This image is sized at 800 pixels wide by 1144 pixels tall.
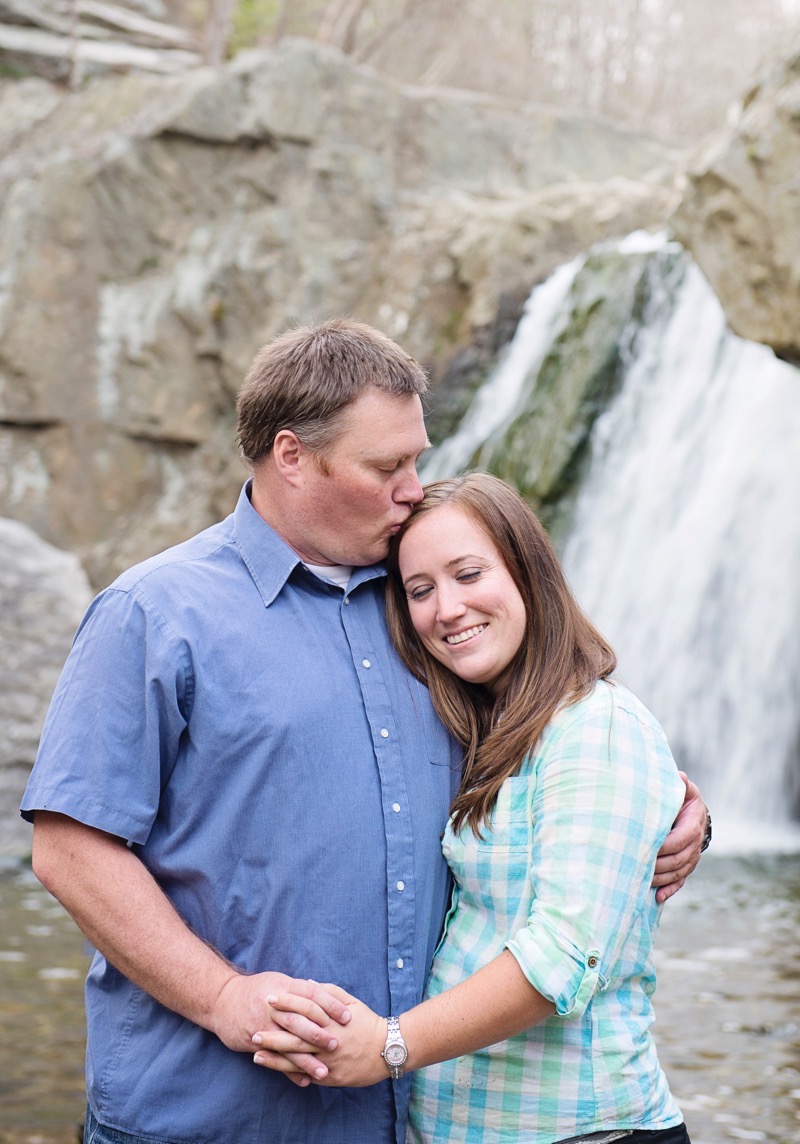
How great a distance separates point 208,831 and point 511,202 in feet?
37.4

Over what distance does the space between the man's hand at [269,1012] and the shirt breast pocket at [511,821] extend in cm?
34

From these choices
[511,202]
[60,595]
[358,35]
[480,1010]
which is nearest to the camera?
[480,1010]

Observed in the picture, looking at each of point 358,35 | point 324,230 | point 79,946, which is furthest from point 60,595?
point 358,35

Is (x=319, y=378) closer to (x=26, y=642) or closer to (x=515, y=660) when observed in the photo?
(x=515, y=660)

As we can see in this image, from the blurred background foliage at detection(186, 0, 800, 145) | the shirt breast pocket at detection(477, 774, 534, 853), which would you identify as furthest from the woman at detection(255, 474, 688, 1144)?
the blurred background foliage at detection(186, 0, 800, 145)

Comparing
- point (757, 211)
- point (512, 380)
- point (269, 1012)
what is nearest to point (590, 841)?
point (269, 1012)

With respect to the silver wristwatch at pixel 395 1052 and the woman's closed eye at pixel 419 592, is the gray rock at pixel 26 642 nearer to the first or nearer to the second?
the woman's closed eye at pixel 419 592

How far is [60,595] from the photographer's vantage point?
868cm

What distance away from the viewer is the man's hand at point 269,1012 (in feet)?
6.46

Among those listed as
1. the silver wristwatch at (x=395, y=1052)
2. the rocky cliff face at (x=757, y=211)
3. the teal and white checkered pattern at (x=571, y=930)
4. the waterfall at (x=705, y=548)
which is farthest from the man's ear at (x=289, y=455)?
the waterfall at (x=705, y=548)

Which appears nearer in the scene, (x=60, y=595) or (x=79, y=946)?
(x=79, y=946)

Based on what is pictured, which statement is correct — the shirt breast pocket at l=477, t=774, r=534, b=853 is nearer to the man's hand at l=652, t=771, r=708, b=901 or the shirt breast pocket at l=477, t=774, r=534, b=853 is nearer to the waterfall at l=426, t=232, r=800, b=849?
the man's hand at l=652, t=771, r=708, b=901

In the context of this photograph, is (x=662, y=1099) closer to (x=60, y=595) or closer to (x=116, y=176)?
(x=60, y=595)

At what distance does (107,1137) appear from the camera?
2141mm
